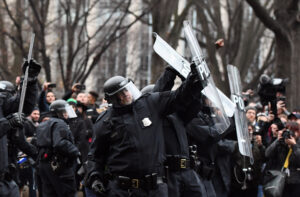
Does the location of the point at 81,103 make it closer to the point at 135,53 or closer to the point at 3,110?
the point at 3,110

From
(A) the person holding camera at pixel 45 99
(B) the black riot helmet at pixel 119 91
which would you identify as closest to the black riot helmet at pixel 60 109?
(A) the person holding camera at pixel 45 99

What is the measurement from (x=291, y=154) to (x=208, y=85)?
4.38 metres

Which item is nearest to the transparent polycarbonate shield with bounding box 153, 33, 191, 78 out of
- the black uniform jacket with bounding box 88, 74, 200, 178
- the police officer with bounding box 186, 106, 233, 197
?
the black uniform jacket with bounding box 88, 74, 200, 178

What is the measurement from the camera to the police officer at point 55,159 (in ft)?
37.3

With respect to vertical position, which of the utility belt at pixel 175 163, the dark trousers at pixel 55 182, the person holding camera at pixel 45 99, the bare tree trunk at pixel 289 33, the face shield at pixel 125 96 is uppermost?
the bare tree trunk at pixel 289 33

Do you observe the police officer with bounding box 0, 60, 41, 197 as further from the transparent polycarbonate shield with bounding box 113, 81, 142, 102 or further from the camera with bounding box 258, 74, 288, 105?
the camera with bounding box 258, 74, 288, 105

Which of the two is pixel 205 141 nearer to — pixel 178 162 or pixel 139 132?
pixel 178 162

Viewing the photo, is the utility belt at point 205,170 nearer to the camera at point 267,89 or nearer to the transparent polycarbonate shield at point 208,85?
the transparent polycarbonate shield at point 208,85

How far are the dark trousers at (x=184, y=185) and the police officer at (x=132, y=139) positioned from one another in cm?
46

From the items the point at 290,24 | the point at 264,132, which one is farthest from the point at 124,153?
the point at 290,24

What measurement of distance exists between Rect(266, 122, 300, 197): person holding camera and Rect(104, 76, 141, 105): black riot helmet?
393cm

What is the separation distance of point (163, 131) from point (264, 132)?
4.94 m

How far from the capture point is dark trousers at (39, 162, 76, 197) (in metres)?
11.5

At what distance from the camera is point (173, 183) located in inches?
311
